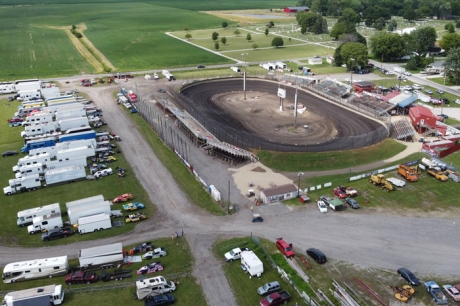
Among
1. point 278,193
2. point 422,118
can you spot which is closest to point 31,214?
point 278,193

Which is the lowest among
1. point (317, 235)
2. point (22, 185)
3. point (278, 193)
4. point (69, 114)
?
point (22, 185)

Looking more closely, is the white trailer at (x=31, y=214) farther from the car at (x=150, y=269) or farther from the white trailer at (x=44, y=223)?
the car at (x=150, y=269)

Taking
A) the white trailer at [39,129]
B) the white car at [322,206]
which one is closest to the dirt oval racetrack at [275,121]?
the white car at [322,206]

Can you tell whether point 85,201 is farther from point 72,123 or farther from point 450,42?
point 450,42

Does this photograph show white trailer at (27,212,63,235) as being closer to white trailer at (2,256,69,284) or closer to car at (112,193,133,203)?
white trailer at (2,256,69,284)

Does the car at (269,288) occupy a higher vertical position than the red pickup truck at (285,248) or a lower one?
lower
